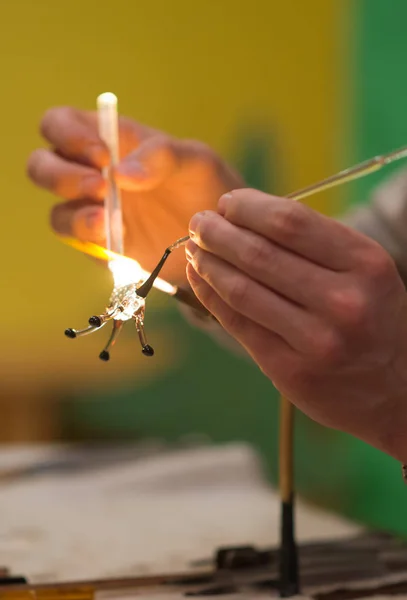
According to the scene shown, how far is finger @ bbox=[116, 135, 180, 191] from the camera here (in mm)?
614

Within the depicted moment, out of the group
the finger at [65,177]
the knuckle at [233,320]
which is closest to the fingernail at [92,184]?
the finger at [65,177]

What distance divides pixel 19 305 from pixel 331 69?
2.70 ft

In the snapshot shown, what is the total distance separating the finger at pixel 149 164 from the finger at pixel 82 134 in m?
0.02

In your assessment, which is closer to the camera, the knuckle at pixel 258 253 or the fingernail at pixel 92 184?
the knuckle at pixel 258 253

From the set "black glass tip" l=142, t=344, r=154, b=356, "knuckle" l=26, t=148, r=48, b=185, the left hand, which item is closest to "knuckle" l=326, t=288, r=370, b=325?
the left hand

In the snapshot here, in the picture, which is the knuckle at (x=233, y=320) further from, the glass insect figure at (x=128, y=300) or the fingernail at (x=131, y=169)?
the fingernail at (x=131, y=169)

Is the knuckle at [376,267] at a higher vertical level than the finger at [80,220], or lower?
lower

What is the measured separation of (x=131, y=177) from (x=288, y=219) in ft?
0.91

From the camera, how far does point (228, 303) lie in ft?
1.34

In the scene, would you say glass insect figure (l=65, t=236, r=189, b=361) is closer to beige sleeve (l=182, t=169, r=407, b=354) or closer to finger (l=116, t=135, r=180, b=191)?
finger (l=116, t=135, r=180, b=191)

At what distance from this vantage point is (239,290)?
39 cm

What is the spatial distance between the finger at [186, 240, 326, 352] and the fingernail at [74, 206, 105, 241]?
0.22 metres

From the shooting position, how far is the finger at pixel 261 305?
0.38 meters

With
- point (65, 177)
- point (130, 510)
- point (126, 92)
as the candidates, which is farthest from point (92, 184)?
point (126, 92)
